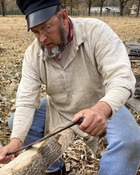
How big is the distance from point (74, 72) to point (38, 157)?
3.07 feet

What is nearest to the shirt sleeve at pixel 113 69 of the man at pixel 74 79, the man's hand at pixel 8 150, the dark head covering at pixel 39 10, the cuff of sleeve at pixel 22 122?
the man at pixel 74 79

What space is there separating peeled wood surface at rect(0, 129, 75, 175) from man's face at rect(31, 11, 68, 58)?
0.73 metres

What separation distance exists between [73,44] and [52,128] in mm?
880

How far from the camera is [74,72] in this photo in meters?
3.21

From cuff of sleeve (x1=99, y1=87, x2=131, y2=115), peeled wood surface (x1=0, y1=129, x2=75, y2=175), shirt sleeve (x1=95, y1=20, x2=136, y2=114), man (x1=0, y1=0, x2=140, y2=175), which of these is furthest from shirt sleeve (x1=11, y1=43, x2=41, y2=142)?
cuff of sleeve (x1=99, y1=87, x2=131, y2=115)

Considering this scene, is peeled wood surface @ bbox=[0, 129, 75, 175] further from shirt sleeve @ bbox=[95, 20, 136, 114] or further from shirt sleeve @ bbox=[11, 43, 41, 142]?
shirt sleeve @ bbox=[95, 20, 136, 114]

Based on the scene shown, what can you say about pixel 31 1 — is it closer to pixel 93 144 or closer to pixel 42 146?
pixel 42 146

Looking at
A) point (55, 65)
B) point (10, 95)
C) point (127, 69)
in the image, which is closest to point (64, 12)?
point (55, 65)

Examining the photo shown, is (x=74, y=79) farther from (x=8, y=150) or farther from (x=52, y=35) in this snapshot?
(x=8, y=150)

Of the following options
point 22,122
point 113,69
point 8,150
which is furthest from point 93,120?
point 22,122

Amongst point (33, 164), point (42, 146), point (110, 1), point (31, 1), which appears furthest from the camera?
point (110, 1)

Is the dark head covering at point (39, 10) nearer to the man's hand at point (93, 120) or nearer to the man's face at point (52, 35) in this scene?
the man's face at point (52, 35)

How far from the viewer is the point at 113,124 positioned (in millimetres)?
3074

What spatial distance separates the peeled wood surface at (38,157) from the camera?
236cm
